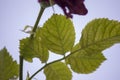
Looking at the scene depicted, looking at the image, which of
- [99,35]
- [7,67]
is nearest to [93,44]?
[99,35]

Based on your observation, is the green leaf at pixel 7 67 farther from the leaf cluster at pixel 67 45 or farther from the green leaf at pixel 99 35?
the green leaf at pixel 99 35

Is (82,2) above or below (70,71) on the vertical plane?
above

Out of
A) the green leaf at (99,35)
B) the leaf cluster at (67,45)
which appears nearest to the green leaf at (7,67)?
the leaf cluster at (67,45)

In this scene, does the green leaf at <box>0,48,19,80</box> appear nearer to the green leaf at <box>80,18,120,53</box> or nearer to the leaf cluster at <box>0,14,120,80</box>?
the leaf cluster at <box>0,14,120,80</box>

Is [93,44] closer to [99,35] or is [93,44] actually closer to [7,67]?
[99,35]

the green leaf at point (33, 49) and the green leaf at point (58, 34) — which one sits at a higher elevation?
the green leaf at point (58, 34)
